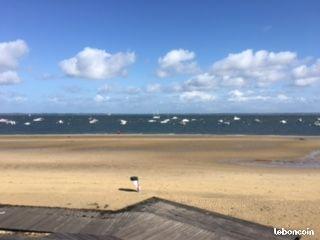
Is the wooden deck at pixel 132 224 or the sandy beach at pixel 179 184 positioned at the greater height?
the wooden deck at pixel 132 224

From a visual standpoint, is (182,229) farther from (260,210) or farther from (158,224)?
(260,210)

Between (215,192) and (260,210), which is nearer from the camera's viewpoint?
(260,210)

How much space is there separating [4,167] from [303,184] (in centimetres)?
1714

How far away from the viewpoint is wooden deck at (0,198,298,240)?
11719 millimetres

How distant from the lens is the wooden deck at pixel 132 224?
1172 cm

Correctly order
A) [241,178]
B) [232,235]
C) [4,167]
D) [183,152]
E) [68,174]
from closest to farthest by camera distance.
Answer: [232,235], [241,178], [68,174], [4,167], [183,152]

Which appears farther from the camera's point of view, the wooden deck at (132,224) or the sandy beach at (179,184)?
the sandy beach at (179,184)

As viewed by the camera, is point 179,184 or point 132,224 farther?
point 179,184

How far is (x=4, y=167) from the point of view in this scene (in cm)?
2942

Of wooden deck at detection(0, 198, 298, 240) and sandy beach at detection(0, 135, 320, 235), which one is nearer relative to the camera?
wooden deck at detection(0, 198, 298, 240)

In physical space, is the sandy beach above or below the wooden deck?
below

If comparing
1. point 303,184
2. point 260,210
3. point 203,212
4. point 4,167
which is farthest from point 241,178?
point 4,167

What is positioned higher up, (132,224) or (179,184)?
(132,224)

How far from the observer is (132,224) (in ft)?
41.4
